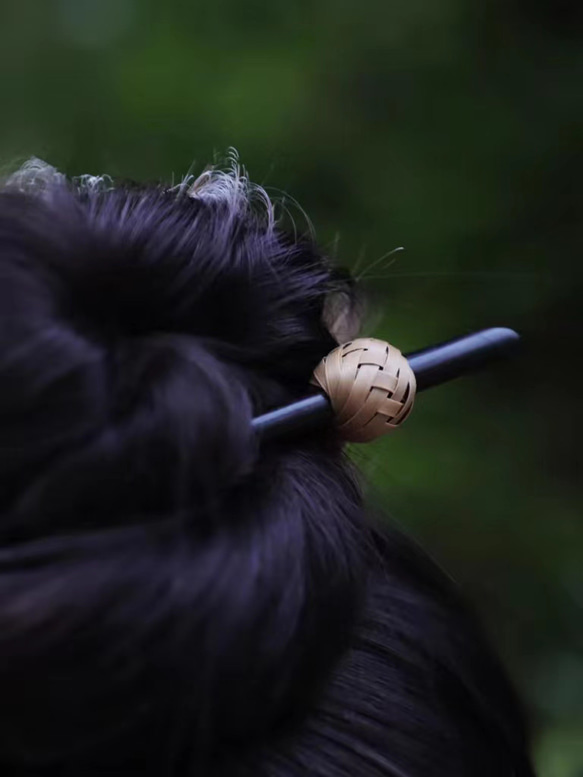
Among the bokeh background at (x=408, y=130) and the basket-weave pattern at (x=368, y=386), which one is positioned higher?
the basket-weave pattern at (x=368, y=386)

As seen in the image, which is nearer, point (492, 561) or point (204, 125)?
point (204, 125)

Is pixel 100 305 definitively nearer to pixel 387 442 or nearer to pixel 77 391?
pixel 77 391

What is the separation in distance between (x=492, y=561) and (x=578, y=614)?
0.42 feet

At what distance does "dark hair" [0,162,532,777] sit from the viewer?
53 cm

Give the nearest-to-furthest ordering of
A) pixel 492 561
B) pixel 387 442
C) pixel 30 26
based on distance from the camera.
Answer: pixel 387 442
pixel 30 26
pixel 492 561

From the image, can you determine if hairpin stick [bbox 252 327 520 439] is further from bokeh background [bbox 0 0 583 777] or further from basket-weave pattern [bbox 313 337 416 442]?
bokeh background [bbox 0 0 583 777]

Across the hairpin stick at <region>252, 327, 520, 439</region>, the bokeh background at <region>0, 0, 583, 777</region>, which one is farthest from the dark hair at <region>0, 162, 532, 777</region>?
the bokeh background at <region>0, 0, 583, 777</region>

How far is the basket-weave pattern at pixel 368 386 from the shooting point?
607 millimetres

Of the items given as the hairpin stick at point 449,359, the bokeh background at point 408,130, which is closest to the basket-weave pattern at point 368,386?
the hairpin stick at point 449,359

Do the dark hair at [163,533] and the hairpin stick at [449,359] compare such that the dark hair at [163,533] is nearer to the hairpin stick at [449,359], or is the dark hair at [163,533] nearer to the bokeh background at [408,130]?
the hairpin stick at [449,359]

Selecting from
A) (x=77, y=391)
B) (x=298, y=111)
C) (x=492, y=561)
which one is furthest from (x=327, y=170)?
(x=77, y=391)

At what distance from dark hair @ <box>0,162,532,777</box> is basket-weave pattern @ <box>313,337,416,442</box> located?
1.0 inches

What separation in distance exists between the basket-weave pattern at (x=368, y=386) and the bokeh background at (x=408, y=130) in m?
0.80

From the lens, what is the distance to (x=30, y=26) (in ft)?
5.10
